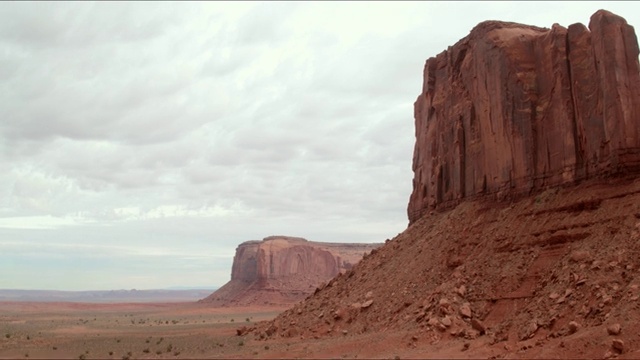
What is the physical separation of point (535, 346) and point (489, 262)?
285 inches

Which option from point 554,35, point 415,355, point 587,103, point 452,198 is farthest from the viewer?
point 452,198

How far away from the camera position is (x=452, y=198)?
37750 millimetres

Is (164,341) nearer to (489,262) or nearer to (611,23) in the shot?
(489,262)

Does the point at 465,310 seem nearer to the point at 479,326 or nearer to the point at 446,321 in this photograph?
the point at 446,321

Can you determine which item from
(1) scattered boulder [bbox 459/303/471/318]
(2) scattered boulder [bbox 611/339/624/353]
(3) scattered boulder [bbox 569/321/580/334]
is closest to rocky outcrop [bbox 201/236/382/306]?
(1) scattered boulder [bbox 459/303/471/318]

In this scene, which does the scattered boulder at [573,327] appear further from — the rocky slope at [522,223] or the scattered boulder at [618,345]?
the scattered boulder at [618,345]

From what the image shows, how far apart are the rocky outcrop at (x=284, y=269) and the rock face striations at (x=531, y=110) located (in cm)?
7214

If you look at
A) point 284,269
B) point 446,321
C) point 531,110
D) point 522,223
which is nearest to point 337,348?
point 446,321

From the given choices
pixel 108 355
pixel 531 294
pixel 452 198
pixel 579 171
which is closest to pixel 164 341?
pixel 108 355

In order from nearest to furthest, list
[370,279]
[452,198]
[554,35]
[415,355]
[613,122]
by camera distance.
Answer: [415,355], [613,122], [554,35], [370,279], [452,198]

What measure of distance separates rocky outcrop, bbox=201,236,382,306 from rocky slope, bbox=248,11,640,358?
Result: 73.0 meters

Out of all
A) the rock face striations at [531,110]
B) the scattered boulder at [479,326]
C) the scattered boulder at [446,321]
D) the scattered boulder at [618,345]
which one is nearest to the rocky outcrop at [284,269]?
the rock face striations at [531,110]

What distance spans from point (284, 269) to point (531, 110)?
89.5 meters

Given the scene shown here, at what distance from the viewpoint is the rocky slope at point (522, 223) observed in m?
22.8
